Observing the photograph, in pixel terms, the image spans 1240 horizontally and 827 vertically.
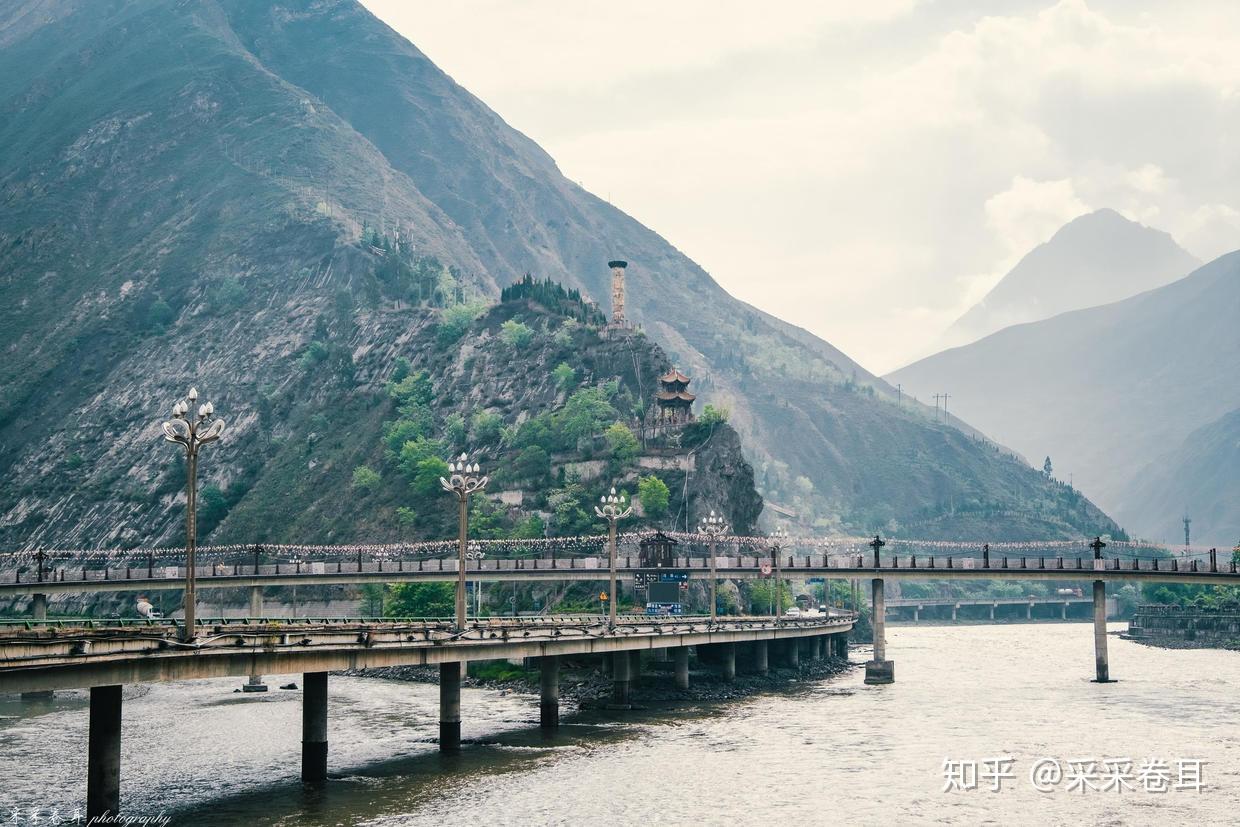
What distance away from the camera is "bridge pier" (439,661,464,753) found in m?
79.4

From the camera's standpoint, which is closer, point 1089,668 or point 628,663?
point 628,663

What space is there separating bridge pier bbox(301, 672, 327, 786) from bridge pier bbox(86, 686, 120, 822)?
13.2m

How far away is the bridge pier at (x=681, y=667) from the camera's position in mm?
117562

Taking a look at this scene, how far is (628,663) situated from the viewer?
358ft

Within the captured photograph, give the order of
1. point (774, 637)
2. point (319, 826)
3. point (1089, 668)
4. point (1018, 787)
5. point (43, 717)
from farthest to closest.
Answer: point (1089, 668), point (774, 637), point (43, 717), point (1018, 787), point (319, 826)

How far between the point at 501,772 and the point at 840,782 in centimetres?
1748

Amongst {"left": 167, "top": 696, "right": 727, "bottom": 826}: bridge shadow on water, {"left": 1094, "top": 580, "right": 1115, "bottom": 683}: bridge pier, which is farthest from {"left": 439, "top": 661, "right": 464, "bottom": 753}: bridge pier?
{"left": 1094, "top": 580, "right": 1115, "bottom": 683}: bridge pier

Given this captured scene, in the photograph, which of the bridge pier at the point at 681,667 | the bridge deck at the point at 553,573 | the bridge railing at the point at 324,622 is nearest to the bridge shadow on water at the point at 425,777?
the bridge railing at the point at 324,622

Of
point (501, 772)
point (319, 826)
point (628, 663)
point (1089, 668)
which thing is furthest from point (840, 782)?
point (1089, 668)

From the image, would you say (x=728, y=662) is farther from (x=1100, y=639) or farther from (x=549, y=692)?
(x=549, y=692)

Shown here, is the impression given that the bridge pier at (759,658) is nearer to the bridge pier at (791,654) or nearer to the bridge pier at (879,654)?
the bridge pier at (879,654)

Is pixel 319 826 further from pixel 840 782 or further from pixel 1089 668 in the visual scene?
pixel 1089 668

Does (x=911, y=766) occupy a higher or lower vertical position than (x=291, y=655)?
lower

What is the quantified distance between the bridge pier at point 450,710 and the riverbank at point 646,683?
91.8 ft
